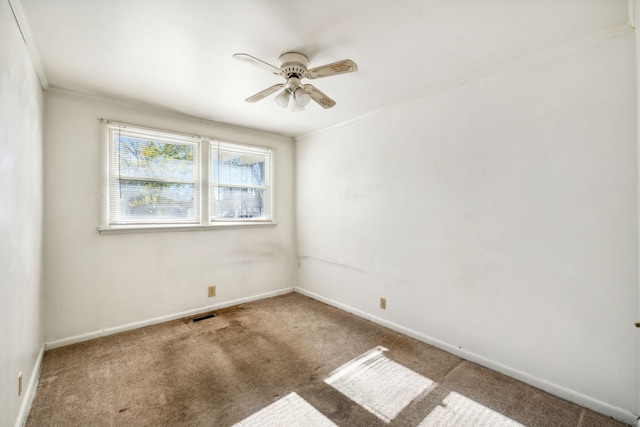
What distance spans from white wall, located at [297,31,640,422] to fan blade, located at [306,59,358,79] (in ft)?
3.85

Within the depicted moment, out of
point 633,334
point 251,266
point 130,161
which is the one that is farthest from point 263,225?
point 633,334

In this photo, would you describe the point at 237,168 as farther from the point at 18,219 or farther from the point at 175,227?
the point at 18,219

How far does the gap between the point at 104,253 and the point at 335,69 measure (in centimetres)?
279

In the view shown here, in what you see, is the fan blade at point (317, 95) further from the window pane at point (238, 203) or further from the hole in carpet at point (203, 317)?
the hole in carpet at point (203, 317)

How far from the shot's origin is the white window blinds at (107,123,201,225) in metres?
2.93

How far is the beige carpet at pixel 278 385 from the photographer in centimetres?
174

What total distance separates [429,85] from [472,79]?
1.09ft

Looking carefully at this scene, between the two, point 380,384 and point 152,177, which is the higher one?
point 152,177

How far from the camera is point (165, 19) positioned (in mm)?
1639

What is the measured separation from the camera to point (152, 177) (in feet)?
10.2

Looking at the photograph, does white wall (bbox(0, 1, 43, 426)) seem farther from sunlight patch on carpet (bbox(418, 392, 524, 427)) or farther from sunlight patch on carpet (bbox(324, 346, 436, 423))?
sunlight patch on carpet (bbox(418, 392, 524, 427))

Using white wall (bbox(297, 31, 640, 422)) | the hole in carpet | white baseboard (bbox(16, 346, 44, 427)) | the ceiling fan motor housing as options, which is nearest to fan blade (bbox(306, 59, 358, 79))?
the ceiling fan motor housing

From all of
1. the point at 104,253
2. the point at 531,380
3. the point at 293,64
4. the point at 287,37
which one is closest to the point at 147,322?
the point at 104,253

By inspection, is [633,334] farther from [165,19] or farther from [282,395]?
[165,19]
